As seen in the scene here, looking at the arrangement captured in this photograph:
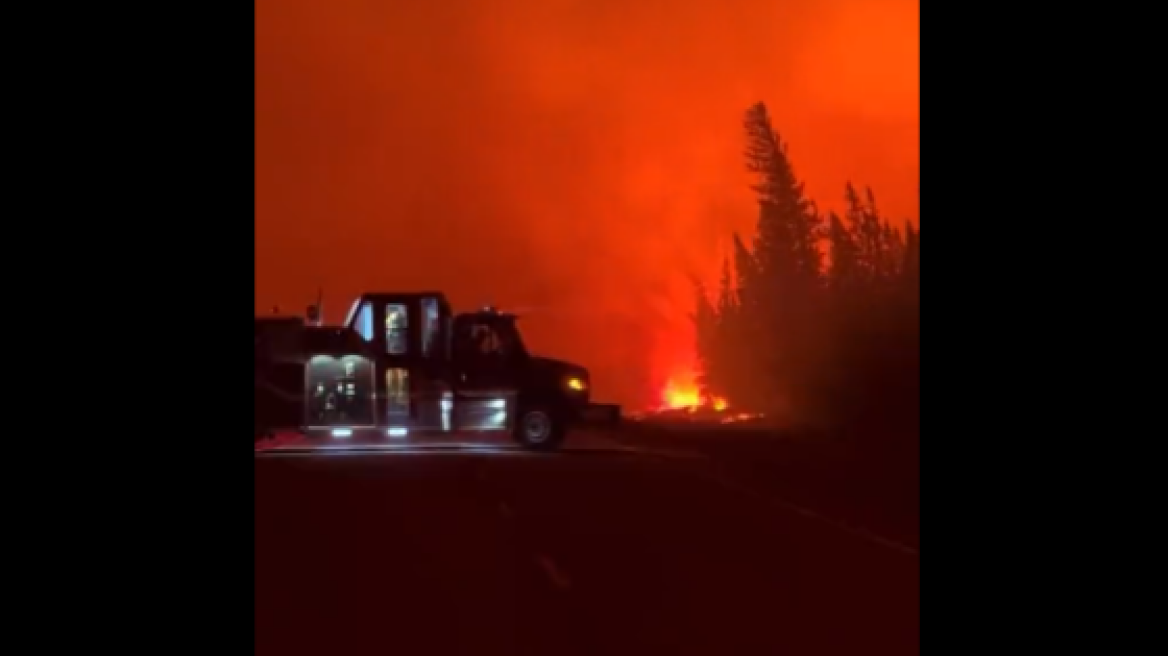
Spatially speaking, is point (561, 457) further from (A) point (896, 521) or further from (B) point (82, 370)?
(B) point (82, 370)

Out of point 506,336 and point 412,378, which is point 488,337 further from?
point 412,378

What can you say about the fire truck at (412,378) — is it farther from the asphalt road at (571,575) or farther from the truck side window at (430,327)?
the asphalt road at (571,575)

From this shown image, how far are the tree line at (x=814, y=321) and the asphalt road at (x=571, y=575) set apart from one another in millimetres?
8907

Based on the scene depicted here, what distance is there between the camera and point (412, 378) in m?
33.0

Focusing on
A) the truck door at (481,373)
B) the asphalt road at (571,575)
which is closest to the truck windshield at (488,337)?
the truck door at (481,373)

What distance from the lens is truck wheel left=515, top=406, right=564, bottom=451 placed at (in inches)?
1303

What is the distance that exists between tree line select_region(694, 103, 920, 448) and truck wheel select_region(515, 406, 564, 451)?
6.90 metres

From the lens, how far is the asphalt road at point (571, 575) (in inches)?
410

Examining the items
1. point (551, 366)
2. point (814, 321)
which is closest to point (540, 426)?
point (551, 366)

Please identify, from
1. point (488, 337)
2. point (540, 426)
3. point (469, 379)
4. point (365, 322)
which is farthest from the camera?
point (365, 322)

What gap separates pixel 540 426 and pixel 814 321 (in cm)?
1615

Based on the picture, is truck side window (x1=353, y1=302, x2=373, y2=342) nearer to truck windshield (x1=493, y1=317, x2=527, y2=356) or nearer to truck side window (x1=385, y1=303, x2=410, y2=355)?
truck side window (x1=385, y1=303, x2=410, y2=355)

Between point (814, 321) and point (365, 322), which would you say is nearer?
point (365, 322)

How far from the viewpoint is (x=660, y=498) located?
21.1 meters
